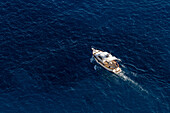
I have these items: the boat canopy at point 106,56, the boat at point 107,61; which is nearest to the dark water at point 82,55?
→ the boat at point 107,61

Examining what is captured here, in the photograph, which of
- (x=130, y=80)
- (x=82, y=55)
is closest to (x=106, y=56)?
(x=82, y=55)

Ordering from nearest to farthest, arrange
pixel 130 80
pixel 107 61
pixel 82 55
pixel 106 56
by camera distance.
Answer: pixel 130 80, pixel 106 56, pixel 107 61, pixel 82 55

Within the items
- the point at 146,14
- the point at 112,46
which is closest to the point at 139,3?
the point at 146,14

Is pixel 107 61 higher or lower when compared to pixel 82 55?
lower

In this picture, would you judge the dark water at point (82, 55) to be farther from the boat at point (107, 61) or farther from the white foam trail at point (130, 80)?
the boat at point (107, 61)

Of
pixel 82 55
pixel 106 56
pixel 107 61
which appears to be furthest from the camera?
pixel 82 55

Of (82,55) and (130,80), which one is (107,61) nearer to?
(82,55)

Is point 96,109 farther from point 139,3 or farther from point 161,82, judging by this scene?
point 139,3

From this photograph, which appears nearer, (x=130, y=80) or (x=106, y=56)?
(x=130, y=80)
